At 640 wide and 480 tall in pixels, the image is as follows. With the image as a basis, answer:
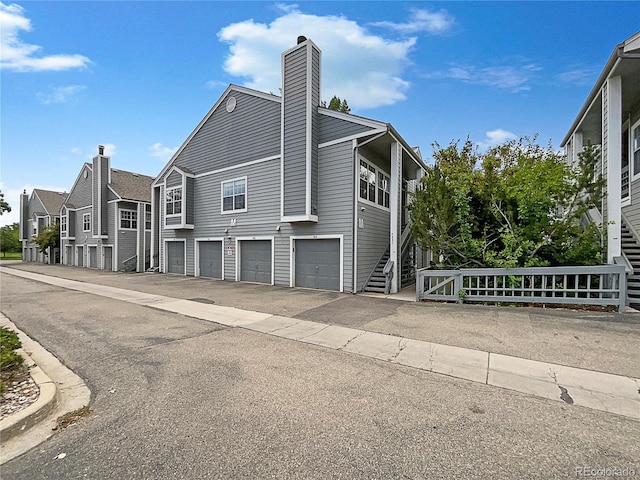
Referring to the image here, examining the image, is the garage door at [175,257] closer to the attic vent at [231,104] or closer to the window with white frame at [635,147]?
the attic vent at [231,104]

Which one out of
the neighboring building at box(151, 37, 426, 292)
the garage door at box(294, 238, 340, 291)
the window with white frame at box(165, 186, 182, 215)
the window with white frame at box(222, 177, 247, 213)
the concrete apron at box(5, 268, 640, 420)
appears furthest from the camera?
the window with white frame at box(165, 186, 182, 215)

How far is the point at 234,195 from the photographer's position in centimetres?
1456

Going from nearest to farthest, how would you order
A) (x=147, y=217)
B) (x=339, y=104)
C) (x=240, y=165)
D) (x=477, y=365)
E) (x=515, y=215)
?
(x=477, y=365) < (x=515, y=215) < (x=240, y=165) < (x=147, y=217) < (x=339, y=104)

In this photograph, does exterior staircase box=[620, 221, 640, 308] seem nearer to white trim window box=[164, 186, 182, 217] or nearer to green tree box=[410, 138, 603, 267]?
green tree box=[410, 138, 603, 267]

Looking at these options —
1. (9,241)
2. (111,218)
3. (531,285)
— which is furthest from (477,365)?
(9,241)

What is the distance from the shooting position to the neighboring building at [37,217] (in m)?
33.1

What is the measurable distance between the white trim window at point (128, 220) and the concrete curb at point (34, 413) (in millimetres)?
22910

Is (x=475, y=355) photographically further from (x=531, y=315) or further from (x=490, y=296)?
(x=490, y=296)

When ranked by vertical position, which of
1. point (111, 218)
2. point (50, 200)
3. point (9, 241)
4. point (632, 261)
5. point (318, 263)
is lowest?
point (318, 263)

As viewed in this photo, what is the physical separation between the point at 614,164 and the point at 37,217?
157 ft

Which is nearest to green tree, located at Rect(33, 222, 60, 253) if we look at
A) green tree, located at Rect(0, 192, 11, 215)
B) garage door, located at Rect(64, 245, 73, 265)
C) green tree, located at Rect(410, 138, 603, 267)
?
garage door, located at Rect(64, 245, 73, 265)

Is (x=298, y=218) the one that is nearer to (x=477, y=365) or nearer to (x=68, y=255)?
(x=477, y=365)

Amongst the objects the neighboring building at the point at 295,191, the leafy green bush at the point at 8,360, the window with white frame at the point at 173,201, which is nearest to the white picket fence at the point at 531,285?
the neighboring building at the point at 295,191

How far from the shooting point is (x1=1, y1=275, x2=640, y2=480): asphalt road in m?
2.17
